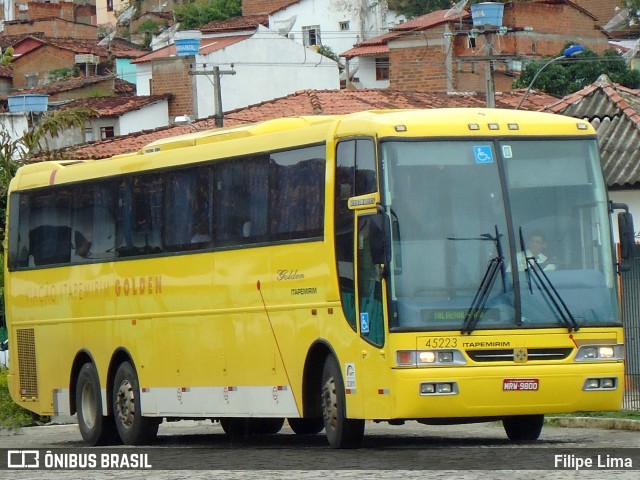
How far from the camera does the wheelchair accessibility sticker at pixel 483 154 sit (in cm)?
1559

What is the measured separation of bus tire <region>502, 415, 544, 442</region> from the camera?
16969 millimetres

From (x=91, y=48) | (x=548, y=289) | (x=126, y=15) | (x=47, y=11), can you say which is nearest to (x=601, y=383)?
(x=548, y=289)

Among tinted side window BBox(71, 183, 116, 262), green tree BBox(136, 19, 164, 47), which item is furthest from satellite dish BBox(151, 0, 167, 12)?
tinted side window BBox(71, 183, 116, 262)

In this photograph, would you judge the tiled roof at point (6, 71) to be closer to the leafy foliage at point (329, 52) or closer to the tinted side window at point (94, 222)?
the leafy foliage at point (329, 52)

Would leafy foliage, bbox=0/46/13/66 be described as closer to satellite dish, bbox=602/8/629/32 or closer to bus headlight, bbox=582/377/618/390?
satellite dish, bbox=602/8/629/32

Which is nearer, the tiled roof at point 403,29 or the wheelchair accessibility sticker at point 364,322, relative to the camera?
the wheelchair accessibility sticker at point 364,322

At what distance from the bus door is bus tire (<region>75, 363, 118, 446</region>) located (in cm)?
622

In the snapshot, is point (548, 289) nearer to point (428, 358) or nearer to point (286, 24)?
point (428, 358)

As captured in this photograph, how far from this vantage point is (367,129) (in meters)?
15.5

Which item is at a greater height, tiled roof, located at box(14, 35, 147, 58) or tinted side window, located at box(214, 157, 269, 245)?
tiled roof, located at box(14, 35, 147, 58)

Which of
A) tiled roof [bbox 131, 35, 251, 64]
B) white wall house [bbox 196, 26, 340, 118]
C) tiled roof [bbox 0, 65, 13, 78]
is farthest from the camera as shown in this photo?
tiled roof [bbox 0, 65, 13, 78]

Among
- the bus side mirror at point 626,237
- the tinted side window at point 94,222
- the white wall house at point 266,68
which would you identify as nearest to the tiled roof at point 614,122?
the tinted side window at point 94,222

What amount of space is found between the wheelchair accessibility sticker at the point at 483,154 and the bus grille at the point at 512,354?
6.26 feet

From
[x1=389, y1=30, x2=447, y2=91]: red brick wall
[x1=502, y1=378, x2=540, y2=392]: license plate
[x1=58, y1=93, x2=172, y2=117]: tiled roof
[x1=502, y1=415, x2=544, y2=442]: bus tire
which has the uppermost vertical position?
[x1=389, y1=30, x2=447, y2=91]: red brick wall
